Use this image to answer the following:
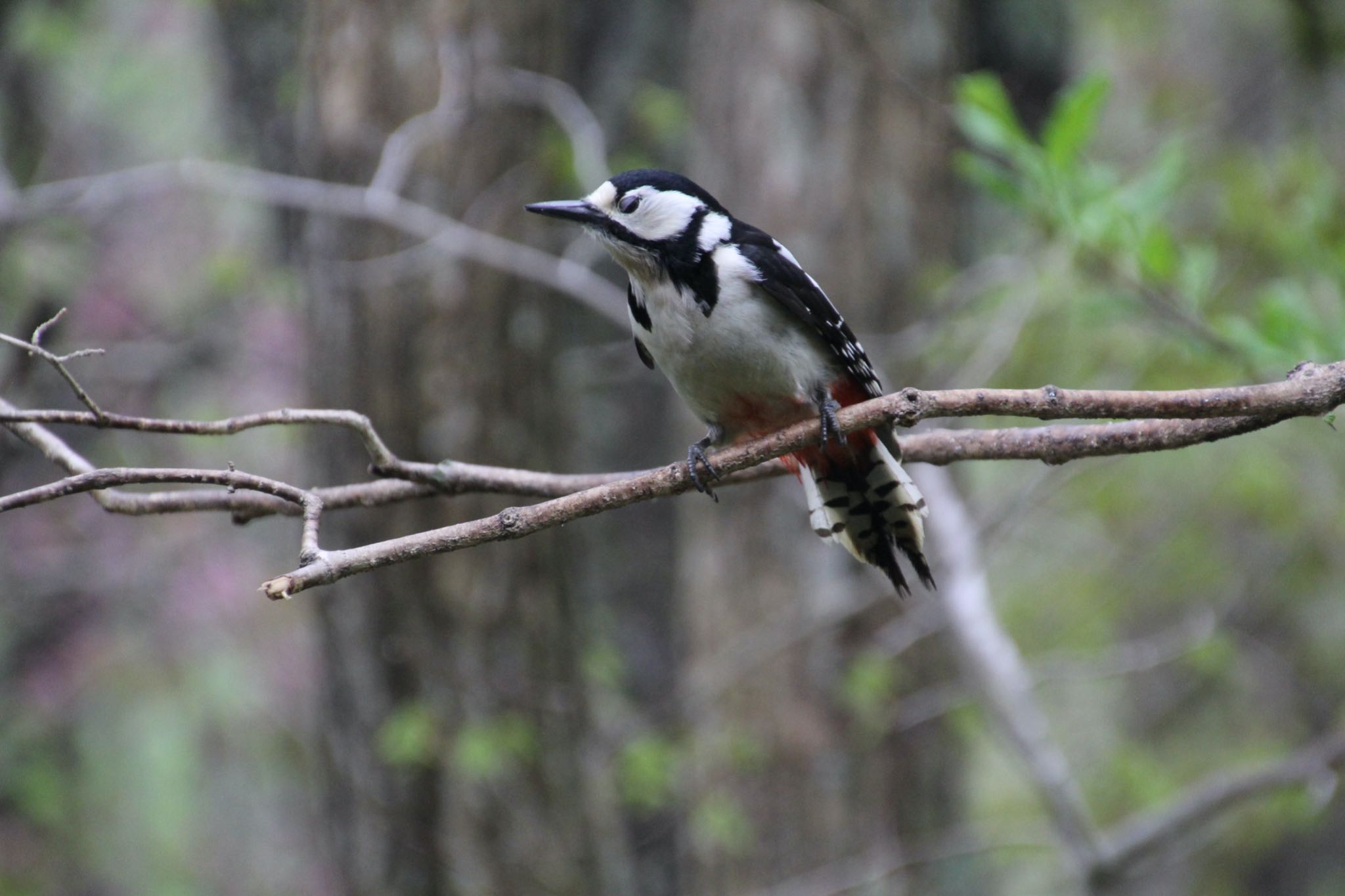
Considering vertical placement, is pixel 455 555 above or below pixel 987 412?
above

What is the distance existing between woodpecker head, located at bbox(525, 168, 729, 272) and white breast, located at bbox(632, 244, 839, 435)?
2.9 inches

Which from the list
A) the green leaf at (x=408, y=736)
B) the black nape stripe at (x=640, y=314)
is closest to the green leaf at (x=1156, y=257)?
the black nape stripe at (x=640, y=314)

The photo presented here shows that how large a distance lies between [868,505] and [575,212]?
1.01 metres

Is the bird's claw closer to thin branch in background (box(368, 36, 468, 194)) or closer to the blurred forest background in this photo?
the blurred forest background

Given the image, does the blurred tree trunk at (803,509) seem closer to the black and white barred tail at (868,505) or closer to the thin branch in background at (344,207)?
the thin branch in background at (344,207)

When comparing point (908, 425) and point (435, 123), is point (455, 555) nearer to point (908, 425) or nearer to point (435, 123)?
point (435, 123)

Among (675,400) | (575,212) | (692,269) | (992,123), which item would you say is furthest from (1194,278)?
(675,400)

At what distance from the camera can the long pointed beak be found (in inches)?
114

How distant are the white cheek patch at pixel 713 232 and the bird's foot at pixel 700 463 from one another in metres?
0.48

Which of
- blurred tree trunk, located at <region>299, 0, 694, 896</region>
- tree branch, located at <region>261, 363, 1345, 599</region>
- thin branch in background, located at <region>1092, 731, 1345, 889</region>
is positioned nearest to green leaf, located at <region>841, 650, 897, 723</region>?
blurred tree trunk, located at <region>299, 0, 694, 896</region>

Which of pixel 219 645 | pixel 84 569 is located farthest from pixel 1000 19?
pixel 219 645

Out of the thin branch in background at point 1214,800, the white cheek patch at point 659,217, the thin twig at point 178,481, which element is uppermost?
the white cheek patch at point 659,217

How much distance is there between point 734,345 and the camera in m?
2.82

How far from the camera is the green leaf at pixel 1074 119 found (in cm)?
316
